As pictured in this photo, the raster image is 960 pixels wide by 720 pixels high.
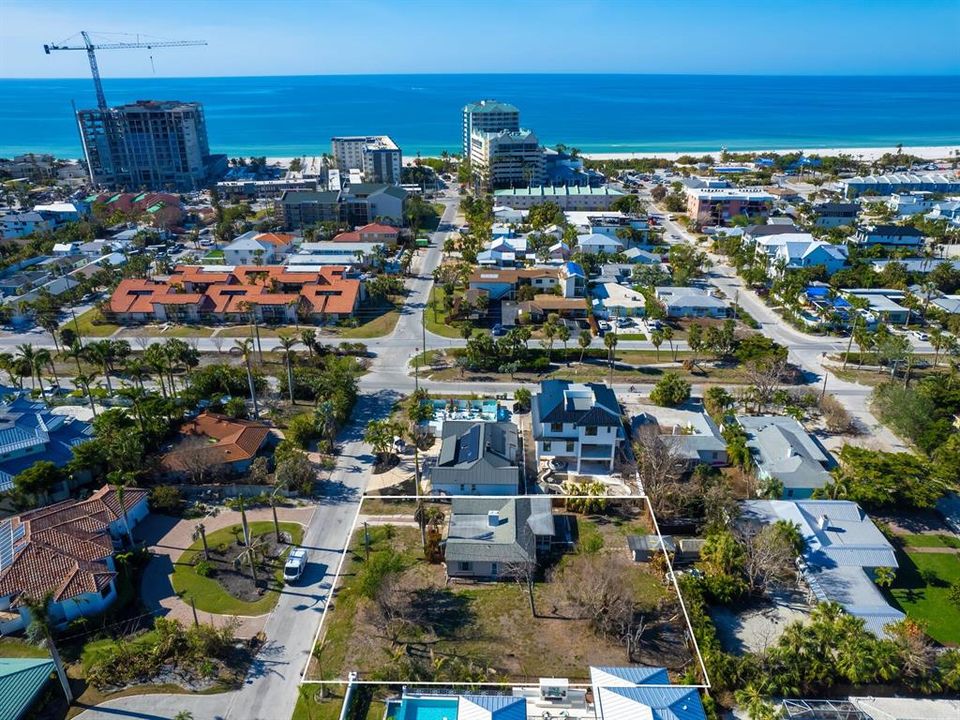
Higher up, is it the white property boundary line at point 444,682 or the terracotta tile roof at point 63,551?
the terracotta tile roof at point 63,551

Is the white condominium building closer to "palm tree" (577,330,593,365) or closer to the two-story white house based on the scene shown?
"palm tree" (577,330,593,365)

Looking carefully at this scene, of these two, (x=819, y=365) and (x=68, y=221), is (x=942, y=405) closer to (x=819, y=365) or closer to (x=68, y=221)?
(x=819, y=365)

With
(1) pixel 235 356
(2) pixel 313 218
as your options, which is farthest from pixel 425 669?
(2) pixel 313 218

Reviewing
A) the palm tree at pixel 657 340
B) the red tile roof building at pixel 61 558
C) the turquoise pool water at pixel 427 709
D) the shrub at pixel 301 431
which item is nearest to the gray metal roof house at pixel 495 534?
the turquoise pool water at pixel 427 709

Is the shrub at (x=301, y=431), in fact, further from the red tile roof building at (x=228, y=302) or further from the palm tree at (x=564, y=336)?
the red tile roof building at (x=228, y=302)

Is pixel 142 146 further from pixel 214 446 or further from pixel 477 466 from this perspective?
pixel 477 466

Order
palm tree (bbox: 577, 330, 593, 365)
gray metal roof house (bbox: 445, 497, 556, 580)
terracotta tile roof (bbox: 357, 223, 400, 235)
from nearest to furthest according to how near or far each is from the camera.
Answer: gray metal roof house (bbox: 445, 497, 556, 580) < palm tree (bbox: 577, 330, 593, 365) < terracotta tile roof (bbox: 357, 223, 400, 235)

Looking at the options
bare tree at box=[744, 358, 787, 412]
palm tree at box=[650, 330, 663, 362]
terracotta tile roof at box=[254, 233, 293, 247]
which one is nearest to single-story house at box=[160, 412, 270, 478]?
palm tree at box=[650, 330, 663, 362]
